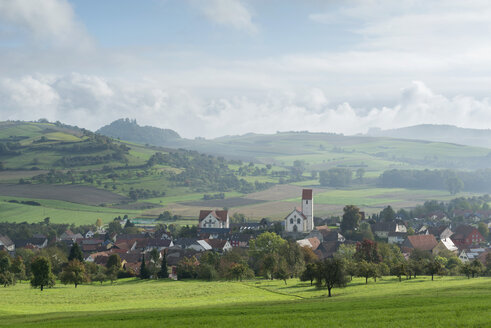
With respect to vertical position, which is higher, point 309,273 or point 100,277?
point 309,273

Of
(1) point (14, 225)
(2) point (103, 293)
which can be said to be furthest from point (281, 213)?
(2) point (103, 293)

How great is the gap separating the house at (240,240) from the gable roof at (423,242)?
113 feet

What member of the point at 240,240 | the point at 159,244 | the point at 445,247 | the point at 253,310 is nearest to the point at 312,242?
the point at 240,240

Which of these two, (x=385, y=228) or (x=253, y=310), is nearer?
(x=253, y=310)

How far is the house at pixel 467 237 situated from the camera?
129012 mm

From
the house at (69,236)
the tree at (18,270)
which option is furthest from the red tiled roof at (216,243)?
the tree at (18,270)

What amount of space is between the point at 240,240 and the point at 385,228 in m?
33.6

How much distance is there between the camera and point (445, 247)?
113 metres

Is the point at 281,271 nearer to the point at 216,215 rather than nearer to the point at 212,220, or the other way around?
the point at 212,220

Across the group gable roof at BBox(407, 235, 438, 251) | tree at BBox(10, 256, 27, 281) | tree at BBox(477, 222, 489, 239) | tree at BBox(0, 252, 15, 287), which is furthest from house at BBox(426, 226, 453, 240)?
tree at BBox(0, 252, 15, 287)

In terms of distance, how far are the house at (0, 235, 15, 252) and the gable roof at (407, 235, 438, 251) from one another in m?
92.1

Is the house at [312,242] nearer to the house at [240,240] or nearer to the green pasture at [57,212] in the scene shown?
the house at [240,240]

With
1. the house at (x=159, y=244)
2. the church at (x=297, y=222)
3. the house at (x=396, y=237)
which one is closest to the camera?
the house at (x=396, y=237)

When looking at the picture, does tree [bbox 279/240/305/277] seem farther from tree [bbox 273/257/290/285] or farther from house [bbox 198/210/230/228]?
house [bbox 198/210/230/228]
